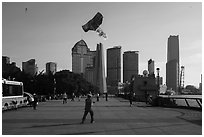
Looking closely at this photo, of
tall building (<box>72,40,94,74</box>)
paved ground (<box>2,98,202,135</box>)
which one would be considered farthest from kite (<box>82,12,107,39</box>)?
tall building (<box>72,40,94,74</box>)

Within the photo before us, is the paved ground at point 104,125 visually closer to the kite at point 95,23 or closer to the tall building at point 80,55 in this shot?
the kite at point 95,23

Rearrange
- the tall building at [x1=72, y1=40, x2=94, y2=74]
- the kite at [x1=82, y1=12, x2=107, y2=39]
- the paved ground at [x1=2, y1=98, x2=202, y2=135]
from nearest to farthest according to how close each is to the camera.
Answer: the paved ground at [x1=2, y1=98, x2=202, y2=135] → the kite at [x1=82, y1=12, x2=107, y2=39] → the tall building at [x1=72, y1=40, x2=94, y2=74]

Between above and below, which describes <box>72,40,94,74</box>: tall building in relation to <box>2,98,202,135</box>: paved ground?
above

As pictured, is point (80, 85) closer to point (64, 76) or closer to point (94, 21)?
point (64, 76)

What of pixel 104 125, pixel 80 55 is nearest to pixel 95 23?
pixel 104 125

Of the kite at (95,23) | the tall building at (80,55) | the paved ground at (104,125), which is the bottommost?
the paved ground at (104,125)

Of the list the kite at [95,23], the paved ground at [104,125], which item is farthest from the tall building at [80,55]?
the paved ground at [104,125]

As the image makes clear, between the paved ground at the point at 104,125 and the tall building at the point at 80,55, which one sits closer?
the paved ground at the point at 104,125

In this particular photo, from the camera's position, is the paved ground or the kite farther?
the kite

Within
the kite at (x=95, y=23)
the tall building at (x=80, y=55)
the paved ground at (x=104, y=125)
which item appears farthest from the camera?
the tall building at (x=80, y=55)

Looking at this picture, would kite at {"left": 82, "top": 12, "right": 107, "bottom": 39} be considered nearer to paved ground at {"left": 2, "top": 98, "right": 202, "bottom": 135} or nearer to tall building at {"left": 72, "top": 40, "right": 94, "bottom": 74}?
paved ground at {"left": 2, "top": 98, "right": 202, "bottom": 135}

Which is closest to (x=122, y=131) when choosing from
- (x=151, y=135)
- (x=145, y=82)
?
(x=151, y=135)

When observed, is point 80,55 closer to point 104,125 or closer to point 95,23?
point 95,23

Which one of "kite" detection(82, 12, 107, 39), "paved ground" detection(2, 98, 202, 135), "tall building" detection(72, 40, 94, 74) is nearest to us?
"paved ground" detection(2, 98, 202, 135)
